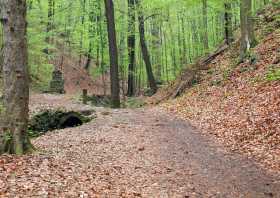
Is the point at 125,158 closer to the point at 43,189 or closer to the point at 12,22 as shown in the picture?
the point at 43,189

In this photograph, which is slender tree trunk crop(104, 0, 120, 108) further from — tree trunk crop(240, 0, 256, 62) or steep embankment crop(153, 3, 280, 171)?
tree trunk crop(240, 0, 256, 62)

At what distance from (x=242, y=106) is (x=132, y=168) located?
6.82m

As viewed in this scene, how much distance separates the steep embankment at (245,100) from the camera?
1139 centimetres

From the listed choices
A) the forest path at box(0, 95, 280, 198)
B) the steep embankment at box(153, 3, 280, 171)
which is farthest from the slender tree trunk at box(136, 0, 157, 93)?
the forest path at box(0, 95, 280, 198)

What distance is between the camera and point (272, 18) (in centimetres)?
2419

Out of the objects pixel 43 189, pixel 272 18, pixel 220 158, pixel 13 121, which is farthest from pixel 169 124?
pixel 272 18

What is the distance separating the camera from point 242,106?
14922mm

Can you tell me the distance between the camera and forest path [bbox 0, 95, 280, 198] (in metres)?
7.59

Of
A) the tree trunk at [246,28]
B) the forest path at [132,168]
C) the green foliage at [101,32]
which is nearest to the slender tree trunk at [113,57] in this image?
the green foliage at [101,32]

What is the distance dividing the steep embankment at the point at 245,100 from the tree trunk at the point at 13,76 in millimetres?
5842

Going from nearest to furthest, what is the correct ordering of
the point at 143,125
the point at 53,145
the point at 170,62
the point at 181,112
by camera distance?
the point at 53,145 < the point at 143,125 < the point at 181,112 < the point at 170,62

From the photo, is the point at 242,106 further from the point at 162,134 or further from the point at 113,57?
the point at 113,57

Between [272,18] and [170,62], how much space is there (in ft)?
83.0

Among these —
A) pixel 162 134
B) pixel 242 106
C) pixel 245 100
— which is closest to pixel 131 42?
pixel 245 100
